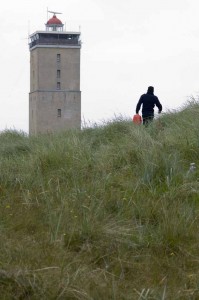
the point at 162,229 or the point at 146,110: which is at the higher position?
the point at 146,110

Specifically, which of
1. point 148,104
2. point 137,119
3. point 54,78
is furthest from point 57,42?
point 137,119

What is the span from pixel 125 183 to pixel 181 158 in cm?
116

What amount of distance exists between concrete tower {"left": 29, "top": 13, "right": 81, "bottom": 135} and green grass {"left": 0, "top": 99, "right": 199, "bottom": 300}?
6528cm

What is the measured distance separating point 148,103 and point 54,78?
64.2 metres

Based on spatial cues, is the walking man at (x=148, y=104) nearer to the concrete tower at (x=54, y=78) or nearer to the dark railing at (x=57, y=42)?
the concrete tower at (x=54, y=78)

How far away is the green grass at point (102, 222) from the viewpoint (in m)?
4.12

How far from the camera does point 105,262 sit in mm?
4586

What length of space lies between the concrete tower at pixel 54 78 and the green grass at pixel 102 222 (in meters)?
65.3

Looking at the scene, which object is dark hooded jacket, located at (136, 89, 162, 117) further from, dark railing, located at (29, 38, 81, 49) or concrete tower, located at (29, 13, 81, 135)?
dark railing, located at (29, 38, 81, 49)

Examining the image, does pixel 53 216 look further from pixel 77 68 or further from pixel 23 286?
pixel 77 68

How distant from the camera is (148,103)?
12.3 metres

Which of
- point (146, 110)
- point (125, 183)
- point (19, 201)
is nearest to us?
point (19, 201)

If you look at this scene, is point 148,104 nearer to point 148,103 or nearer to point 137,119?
point 148,103

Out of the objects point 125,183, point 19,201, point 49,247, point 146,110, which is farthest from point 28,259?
point 146,110
